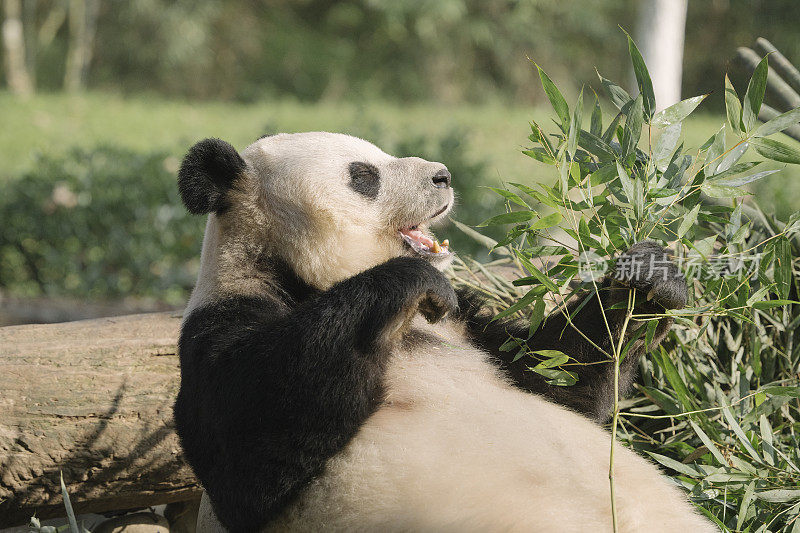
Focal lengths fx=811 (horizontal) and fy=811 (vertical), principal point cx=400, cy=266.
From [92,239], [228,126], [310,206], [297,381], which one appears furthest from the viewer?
[228,126]

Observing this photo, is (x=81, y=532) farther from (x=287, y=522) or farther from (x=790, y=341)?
(x=790, y=341)

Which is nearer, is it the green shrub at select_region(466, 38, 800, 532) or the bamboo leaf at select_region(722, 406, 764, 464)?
the green shrub at select_region(466, 38, 800, 532)

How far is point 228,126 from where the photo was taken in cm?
1205

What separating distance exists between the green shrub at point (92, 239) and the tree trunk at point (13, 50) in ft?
31.1

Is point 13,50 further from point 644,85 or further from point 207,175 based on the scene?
point 644,85

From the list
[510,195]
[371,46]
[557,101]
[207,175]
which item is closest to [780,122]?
[557,101]

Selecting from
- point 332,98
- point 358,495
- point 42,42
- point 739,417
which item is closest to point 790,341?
point 739,417

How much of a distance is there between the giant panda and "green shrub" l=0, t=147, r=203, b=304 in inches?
174

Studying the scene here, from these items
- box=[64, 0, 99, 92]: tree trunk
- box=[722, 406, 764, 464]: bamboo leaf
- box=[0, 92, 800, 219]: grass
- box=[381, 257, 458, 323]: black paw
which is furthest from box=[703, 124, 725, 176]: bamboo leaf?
box=[64, 0, 99, 92]: tree trunk

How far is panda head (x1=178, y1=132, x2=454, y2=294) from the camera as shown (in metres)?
2.52

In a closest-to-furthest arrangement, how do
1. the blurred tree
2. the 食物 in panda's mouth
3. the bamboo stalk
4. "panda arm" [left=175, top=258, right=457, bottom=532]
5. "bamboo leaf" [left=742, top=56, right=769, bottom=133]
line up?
"panda arm" [left=175, top=258, right=457, bottom=532] < "bamboo leaf" [left=742, top=56, right=769, bottom=133] < the 食物 in panda's mouth < the bamboo stalk < the blurred tree

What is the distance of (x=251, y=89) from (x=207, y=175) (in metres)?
16.3

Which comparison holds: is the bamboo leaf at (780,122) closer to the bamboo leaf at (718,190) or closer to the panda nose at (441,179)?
the bamboo leaf at (718,190)

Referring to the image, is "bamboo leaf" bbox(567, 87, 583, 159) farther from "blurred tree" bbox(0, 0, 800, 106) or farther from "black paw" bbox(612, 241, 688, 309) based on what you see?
"blurred tree" bbox(0, 0, 800, 106)
